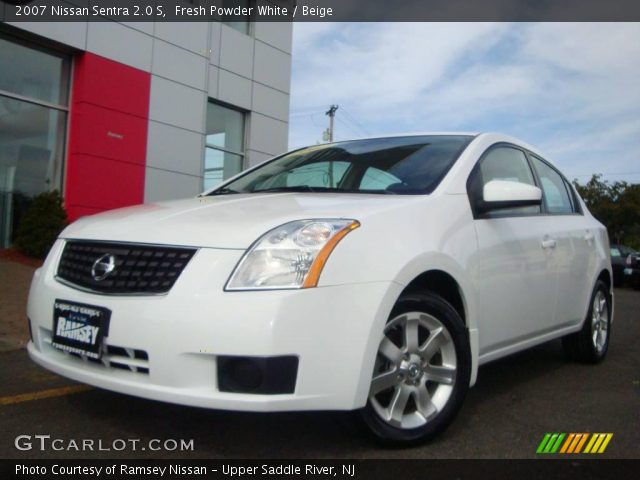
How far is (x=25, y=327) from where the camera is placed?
545 centimetres

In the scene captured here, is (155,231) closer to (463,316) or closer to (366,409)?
(366,409)

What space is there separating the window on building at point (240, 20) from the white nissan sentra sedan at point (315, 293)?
1078 cm

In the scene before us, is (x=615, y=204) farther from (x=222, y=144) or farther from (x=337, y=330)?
(x=337, y=330)

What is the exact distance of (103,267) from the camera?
251 cm

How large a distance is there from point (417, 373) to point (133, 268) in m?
1.28

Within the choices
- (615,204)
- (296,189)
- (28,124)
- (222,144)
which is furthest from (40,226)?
(615,204)

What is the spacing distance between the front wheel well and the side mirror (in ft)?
1.71

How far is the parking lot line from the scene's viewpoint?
10.7 ft

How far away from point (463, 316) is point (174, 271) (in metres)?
1.42

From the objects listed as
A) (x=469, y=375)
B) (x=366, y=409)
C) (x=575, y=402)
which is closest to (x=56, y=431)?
(x=366, y=409)

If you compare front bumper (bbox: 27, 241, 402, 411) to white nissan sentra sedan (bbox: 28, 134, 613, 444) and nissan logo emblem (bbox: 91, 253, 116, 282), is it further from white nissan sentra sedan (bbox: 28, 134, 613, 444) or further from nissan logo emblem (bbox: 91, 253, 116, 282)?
nissan logo emblem (bbox: 91, 253, 116, 282)

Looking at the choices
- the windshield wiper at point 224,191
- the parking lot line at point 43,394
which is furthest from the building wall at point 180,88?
the parking lot line at point 43,394

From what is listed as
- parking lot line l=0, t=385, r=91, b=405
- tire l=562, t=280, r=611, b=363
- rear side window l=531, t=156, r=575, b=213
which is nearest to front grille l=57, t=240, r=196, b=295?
parking lot line l=0, t=385, r=91, b=405

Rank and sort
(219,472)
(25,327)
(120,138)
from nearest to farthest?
(219,472)
(25,327)
(120,138)
